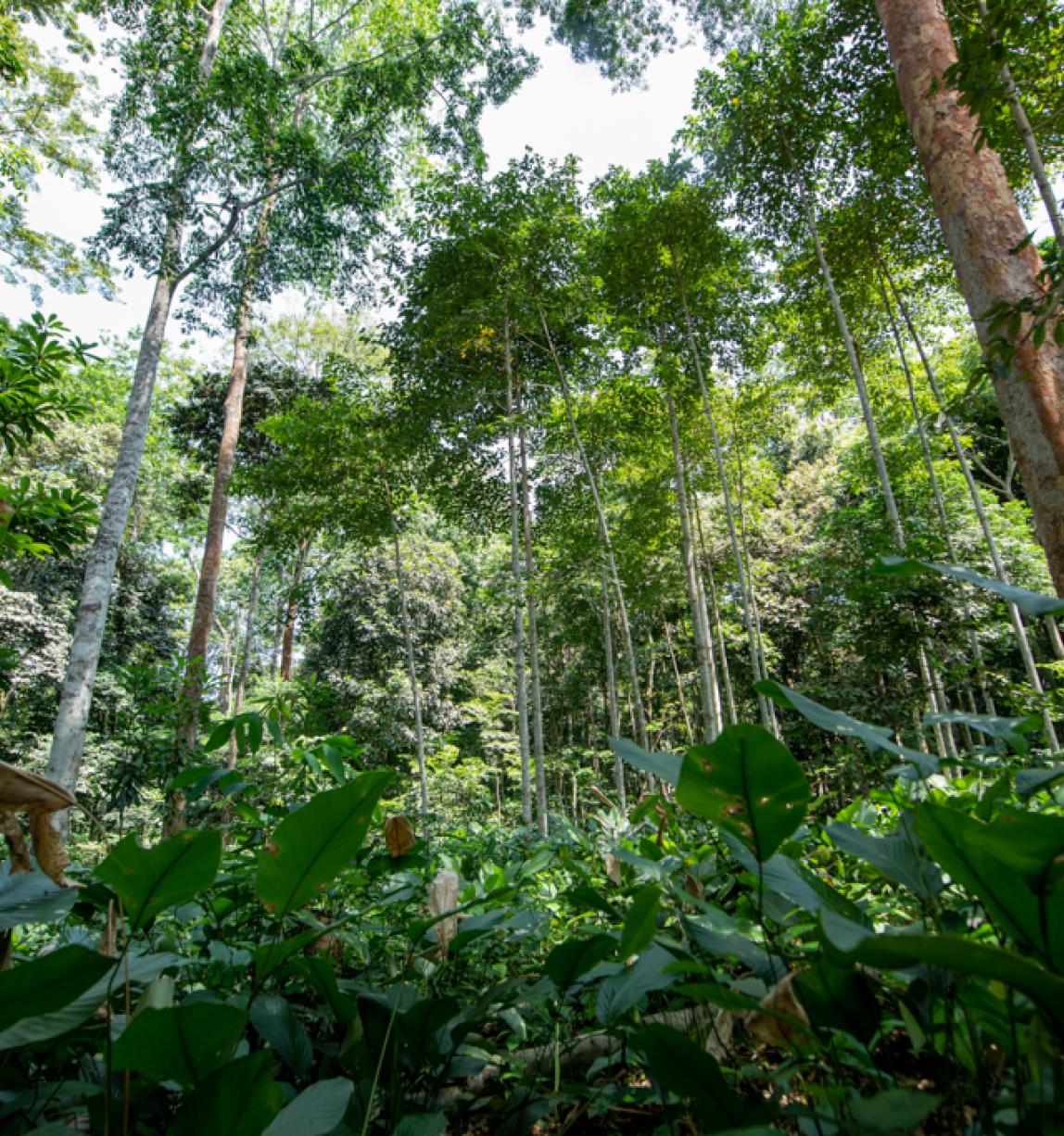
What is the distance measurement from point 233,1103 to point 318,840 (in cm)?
18

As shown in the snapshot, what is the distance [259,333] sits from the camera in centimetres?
791

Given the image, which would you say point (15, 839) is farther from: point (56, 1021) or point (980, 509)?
point (980, 509)

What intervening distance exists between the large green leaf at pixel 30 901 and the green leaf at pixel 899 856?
0.65 meters

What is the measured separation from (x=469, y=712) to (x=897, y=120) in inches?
397

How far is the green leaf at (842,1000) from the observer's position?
444 mm

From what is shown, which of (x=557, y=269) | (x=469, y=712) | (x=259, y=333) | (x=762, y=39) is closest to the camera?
(x=762, y=39)

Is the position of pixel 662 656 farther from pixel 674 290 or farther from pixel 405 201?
pixel 405 201

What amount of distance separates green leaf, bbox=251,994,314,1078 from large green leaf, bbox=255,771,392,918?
16cm

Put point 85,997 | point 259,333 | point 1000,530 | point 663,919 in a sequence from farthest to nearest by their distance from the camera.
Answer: point 1000,530 → point 259,333 → point 663,919 → point 85,997

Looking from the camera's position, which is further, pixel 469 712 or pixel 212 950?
pixel 469 712

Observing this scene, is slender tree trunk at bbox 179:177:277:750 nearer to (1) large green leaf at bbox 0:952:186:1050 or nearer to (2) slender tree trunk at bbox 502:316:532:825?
(2) slender tree trunk at bbox 502:316:532:825

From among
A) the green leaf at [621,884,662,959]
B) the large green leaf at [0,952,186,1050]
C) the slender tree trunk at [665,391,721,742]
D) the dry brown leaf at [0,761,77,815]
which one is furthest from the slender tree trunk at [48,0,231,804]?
the slender tree trunk at [665,391,721,742]

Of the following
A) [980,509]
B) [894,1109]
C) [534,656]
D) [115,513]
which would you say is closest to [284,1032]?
[894,1109]

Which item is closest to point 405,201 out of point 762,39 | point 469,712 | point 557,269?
point 557,269
